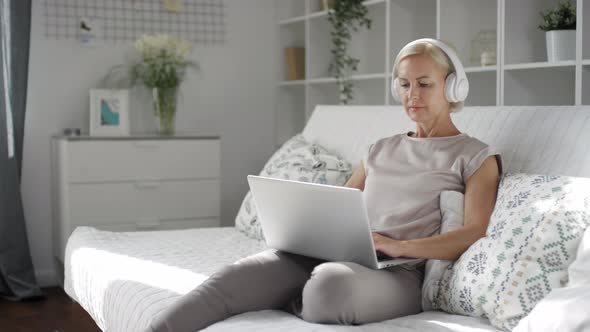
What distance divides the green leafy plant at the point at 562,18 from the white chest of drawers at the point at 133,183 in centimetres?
180

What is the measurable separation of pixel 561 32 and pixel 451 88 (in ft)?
3.21

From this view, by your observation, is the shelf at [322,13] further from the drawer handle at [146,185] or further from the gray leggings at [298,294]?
the gray leggings at [298,294]

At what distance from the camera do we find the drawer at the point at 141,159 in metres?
3.62

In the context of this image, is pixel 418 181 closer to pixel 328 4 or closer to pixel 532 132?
pixel 532 132

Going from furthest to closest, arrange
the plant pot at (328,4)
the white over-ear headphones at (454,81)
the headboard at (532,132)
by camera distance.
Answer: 1. the plant pot at (328,4)
2. the white over-ear headphones at (454,81)
3. the headboard at (532,132)

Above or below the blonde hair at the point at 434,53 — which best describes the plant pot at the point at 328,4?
above

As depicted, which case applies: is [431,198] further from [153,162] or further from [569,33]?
[153,162]

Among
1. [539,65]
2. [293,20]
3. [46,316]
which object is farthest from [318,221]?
[293,20]

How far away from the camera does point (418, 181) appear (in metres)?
1.99

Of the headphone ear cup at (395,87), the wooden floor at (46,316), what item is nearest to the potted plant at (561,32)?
the headphone ear cup at (395,87)

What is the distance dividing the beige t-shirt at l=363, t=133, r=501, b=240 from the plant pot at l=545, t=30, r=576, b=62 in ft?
3.21

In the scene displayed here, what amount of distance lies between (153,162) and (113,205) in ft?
0.96

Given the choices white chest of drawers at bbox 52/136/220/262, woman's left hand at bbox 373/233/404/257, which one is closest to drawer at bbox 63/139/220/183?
white chest of drawers at bbox 52/136/220/262

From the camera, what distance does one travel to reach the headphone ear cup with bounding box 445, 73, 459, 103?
2051 millimetres
